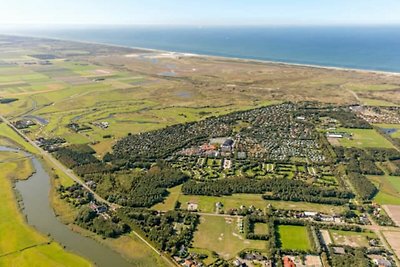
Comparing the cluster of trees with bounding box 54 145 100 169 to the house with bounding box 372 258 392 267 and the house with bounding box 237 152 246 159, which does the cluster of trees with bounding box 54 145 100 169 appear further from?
the house with bounding box 372 258 392 267

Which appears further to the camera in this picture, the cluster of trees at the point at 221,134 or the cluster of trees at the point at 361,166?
the cluster of trees at the point at 221,134

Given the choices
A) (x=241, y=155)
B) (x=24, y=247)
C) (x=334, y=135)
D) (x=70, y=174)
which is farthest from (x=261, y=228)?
(x=334, y=135)

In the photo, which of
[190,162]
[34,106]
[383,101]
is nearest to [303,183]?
[190,162]

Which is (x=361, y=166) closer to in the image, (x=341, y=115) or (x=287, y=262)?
(x=287, y=262)

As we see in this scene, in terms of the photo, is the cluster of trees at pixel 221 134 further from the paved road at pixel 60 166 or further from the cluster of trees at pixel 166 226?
the cluster of trees at pixel 166 226

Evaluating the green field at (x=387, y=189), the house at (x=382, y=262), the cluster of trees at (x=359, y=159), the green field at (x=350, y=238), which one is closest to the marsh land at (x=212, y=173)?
the green field at (x=350, y=238)

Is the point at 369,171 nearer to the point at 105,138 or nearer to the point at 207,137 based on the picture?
the point at 207,137

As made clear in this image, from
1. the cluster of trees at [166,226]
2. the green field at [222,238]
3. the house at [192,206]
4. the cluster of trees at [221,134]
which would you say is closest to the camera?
the green field at [222,238]
